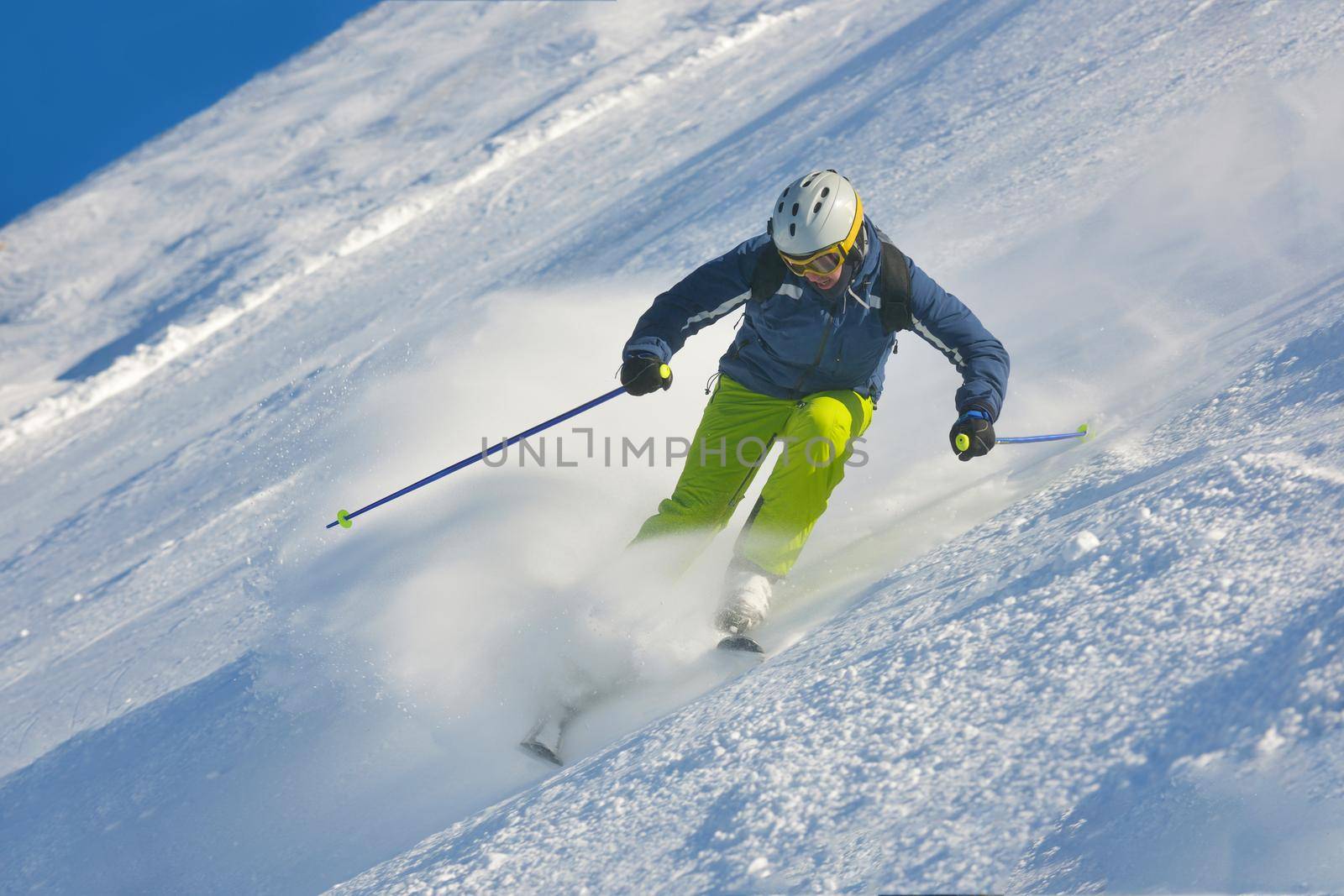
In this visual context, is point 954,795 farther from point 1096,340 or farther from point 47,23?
point 47,23

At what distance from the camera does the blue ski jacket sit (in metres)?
3.48

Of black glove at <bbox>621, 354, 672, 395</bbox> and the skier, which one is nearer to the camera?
the skier

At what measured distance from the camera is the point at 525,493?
4.46 meters

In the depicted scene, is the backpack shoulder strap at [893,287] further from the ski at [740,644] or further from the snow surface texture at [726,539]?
the ski at [740,644]

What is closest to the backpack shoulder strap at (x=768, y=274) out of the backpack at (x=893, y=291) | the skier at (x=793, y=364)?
the skier at (x=793, y=364)

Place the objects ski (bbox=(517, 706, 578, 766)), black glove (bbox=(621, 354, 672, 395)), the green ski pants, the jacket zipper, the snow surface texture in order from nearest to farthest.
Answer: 1. the snow surface texture
2. ski (bbox=(517, 706, 578, 766))
3. the green ski pants
4. the jacket zipper
5. black glove (bbox=(621, 354, 672, 395))

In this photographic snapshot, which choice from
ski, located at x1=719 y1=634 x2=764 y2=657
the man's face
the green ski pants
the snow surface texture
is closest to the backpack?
the man's face

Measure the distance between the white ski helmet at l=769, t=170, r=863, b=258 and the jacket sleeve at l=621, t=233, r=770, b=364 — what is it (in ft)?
0.88

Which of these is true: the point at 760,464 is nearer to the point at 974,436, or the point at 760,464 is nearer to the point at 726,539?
the point at 726,539

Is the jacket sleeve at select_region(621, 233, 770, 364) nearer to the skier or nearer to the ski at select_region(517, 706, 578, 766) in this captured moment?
the skier

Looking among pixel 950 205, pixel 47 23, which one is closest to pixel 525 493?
pixel 950 205

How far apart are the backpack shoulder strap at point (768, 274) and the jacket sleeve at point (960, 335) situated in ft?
1.36

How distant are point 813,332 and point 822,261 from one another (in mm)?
274

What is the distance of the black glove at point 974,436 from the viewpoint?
3287 mm
